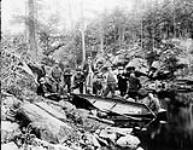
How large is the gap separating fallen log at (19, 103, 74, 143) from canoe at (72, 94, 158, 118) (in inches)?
173

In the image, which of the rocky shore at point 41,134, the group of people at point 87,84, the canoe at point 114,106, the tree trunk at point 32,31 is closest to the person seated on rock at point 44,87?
the group of people at point 87,84

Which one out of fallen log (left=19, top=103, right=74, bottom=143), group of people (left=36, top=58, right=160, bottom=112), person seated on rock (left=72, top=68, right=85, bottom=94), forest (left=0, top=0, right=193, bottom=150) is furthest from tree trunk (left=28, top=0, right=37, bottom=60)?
fallen log (left=19, top=103, right=74, bottom=143)

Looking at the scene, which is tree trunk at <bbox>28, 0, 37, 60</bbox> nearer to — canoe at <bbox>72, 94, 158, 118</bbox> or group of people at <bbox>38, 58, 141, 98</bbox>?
group of people at <bbox>38, 58, 141, 98</bbox>

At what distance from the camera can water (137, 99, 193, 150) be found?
262 inches

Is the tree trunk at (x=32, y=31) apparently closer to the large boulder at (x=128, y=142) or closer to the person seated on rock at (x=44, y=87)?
the person seated on rock at (x=44, y=87)

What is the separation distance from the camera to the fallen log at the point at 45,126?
16.9 ft

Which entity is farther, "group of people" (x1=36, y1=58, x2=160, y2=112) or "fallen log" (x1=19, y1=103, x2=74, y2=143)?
"group of people" (x1=36, y1=58, x2=160, y2=112)

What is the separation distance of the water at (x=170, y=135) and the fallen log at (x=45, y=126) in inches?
100

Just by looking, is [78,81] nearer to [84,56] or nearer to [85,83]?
[85,83]

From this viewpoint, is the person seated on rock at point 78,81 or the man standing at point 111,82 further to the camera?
the person seated on rock at point 78,81

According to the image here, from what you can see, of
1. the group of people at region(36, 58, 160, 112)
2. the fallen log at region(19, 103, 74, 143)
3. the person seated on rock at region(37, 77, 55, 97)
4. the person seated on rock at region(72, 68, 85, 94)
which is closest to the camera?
the fallen log at region(19, 103, 74, 143)

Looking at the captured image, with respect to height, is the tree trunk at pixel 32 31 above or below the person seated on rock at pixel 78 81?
above

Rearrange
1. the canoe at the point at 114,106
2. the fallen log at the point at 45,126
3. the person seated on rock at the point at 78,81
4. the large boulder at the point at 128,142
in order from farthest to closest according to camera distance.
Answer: the person seated on rock at the point at 78,81 → the canoe at the point at 114,106 → the large boulder at the point at 128,142 → the fallen log at the point at 45,126

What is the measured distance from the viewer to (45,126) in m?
5.27
